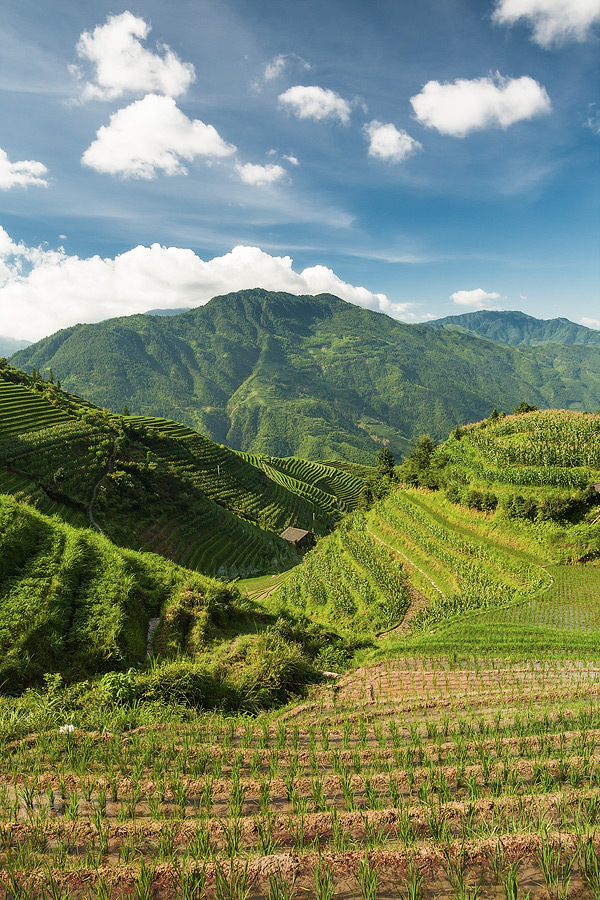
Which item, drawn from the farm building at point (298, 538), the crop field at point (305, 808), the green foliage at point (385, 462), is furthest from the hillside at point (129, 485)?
the crop field at point (305, 808)

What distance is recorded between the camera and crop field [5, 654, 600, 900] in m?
3.95

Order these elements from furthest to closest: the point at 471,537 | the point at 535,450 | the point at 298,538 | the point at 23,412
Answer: the point at 298,538, the point at 23,412, the point at 535,450, the point at 471,537

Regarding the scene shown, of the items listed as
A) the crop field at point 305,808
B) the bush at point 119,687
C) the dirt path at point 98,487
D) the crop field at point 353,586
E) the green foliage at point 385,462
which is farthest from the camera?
the green foliage at point 385,462

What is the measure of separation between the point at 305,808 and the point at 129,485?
56.2 metres

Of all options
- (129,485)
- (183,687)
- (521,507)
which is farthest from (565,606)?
(129,485)

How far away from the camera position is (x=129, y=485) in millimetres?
55875

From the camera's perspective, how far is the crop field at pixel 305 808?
13.0 ft

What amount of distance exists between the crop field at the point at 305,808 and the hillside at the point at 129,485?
44.2m

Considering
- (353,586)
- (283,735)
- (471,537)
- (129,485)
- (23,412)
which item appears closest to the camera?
(283,735)

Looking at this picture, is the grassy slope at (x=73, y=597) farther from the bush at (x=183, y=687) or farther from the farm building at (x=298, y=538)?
the farm building at (x=298, y=538)

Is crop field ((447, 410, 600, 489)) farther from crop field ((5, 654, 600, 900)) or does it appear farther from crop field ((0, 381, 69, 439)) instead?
crop field ((0, 381, 69, 439))

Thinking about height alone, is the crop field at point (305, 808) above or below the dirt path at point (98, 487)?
above

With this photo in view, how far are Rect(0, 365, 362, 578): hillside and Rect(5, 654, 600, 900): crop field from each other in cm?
4417

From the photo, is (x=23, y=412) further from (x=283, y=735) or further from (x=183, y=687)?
(x=283, y=735)
